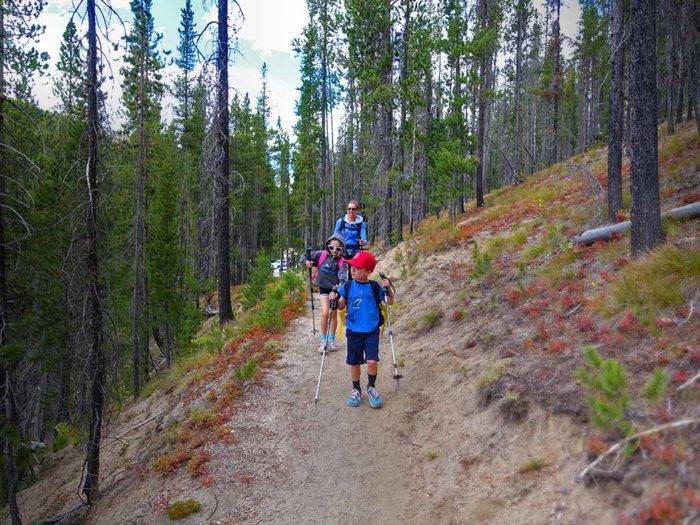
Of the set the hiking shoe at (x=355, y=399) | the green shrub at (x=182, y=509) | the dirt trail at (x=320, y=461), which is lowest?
the green shrub at (x=182, y=509)

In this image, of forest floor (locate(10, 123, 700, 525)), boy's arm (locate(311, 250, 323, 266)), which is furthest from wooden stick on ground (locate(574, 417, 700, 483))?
boy's arm (locate(311, 250, 323, 266))

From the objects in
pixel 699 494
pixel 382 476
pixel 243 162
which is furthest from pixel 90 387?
pixel 243 162

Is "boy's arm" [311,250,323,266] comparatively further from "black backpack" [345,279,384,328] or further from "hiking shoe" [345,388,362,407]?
"hiking shoe" [345,388,362,407]

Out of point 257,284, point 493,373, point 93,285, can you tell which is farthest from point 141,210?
point 493,373

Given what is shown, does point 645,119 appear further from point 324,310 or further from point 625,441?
point 324,310

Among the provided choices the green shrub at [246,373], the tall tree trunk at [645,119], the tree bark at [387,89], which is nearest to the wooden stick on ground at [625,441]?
the tall tree trunk at [645,119]

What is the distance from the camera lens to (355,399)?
267 inches

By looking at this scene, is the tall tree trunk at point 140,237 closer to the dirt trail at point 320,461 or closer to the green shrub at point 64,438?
the green shrub at point 64,438

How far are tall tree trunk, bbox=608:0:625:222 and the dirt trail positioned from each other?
5.97 metres

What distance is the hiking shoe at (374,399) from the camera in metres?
6.61

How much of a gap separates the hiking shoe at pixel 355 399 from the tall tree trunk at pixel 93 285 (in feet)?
13.4

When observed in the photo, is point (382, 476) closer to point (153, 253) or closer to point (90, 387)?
point (90, 387)

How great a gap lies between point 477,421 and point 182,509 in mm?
3745

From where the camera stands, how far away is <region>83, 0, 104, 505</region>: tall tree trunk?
6.78m
